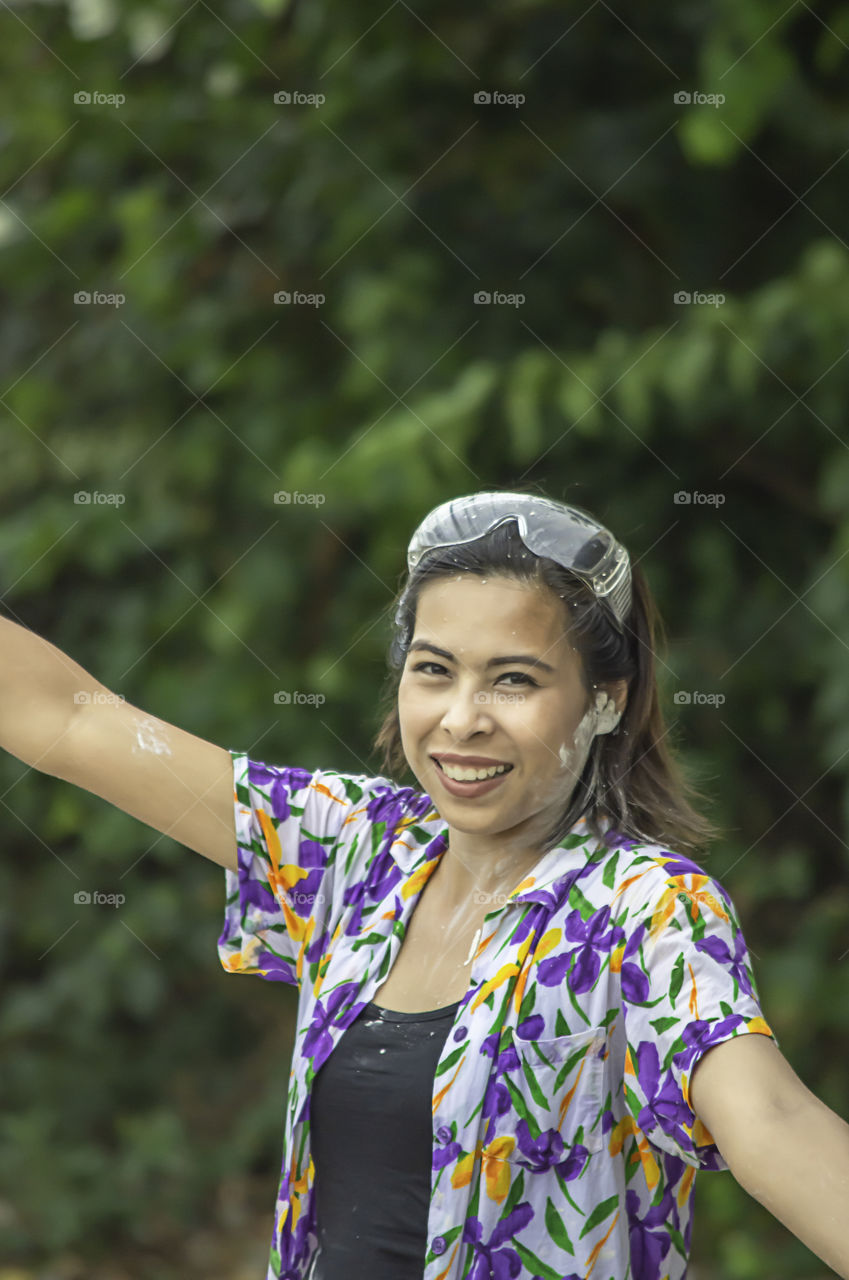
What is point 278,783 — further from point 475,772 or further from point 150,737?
point 475,772

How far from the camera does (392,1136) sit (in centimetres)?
136

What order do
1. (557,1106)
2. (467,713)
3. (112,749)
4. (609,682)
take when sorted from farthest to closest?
(112,749)
(609,682)
(467,713)
(557,1106)

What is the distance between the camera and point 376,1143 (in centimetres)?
138

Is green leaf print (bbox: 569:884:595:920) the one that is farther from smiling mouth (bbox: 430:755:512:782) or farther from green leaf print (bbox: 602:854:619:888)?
smiling mouth (bbox: 430:755:512:782)

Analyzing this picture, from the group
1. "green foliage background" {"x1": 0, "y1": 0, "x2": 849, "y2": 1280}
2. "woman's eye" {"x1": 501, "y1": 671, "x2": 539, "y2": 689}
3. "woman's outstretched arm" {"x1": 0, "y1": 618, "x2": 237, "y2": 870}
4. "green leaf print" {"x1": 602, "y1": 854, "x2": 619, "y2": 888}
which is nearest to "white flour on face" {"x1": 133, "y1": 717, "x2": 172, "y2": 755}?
"woman's outstretched arm" {"x1": 0, "y1": 618, "x2": 237, "y2": 870}

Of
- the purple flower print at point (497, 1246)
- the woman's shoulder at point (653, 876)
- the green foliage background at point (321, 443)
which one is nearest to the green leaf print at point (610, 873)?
the woman's shoulder at point (653, 876)

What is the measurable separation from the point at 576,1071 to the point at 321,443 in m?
2.26

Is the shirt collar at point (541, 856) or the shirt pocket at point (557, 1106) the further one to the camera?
the shirt collar at point (541, 856)

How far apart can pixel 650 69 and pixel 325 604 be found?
1.57 meters

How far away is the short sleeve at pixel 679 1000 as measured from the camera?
1.15 m

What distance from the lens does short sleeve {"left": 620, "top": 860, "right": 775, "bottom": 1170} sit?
1.15 metres

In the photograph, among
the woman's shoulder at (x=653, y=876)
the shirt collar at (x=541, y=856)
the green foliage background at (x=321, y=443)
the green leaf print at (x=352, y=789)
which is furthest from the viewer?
the green foliage background at (x=321, y=443)

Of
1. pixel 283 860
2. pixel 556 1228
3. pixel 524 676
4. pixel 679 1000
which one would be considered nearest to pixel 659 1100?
pixel 679 1000

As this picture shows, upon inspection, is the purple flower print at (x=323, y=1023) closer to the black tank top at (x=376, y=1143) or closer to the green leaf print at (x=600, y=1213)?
the black tank top at (x=376, y=1143)
